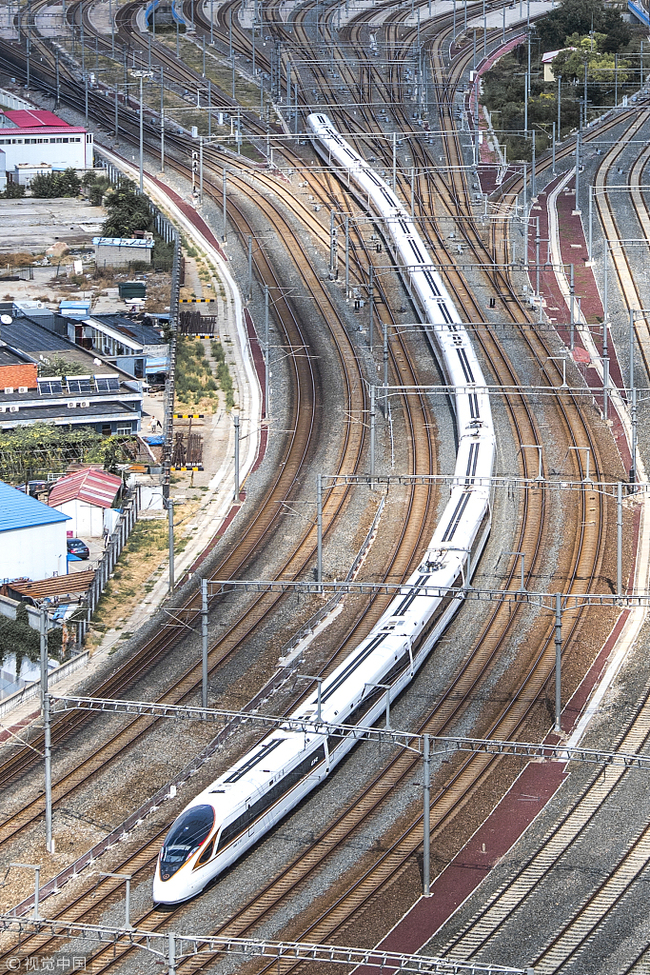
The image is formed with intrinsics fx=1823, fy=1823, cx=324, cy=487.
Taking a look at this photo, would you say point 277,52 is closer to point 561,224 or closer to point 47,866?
point 561,224

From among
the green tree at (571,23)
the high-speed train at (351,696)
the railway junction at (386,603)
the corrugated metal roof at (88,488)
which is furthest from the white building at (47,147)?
the corrugated metal roof at (88,488)

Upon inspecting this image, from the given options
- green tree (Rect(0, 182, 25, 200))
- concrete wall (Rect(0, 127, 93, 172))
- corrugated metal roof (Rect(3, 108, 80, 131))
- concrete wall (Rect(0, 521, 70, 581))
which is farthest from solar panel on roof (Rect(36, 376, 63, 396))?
corrugated metal roof (Rect(3, 108, 80, 131))

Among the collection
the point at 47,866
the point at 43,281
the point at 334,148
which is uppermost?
the point at 334,148

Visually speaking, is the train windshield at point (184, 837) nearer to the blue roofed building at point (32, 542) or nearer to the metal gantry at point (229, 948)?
the metal gantry at point (229, 948)

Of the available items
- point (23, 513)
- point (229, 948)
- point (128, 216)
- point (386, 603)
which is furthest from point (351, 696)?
point (128, 216)

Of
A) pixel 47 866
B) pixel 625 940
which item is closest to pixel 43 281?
pixel 47 866

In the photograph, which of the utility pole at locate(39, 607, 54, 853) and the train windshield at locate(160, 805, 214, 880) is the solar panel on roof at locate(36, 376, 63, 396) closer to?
the utility pole at locate(39, 607, 54, 853)
